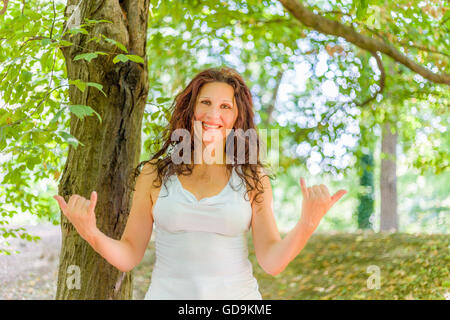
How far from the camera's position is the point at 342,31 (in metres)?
3.85

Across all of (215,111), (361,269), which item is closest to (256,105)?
(361,269)

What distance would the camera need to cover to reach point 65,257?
2.94 metres

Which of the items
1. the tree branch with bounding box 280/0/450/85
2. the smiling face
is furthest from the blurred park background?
the smiling face

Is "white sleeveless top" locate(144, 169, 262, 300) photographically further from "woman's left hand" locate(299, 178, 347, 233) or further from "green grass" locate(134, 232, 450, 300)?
"green grass" locate(134, 232, 450, 300)

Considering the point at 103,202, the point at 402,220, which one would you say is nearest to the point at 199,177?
the point at 103,202

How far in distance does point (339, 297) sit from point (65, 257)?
5286mm

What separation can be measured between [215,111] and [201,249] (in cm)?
65

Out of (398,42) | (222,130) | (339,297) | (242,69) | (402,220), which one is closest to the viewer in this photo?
(222,130)

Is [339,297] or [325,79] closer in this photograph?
[325,79]

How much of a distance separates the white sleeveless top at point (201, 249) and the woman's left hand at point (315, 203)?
394mm

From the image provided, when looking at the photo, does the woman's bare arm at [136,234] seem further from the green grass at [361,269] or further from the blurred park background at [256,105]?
the green grass at [361,269]

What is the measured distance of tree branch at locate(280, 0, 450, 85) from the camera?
364 centimetres

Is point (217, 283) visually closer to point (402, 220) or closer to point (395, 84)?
point (395, 84)
